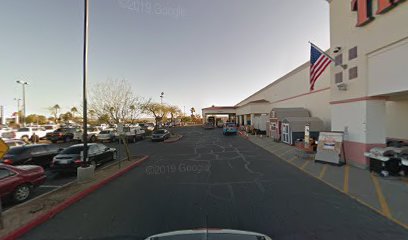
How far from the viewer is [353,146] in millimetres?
8859

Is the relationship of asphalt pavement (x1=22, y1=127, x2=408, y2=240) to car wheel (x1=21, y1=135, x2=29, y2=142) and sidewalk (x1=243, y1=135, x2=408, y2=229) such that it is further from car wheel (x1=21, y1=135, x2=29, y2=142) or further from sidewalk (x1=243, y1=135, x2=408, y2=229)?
car wheel (x1=21, y1=135, x2=29, y2=142)

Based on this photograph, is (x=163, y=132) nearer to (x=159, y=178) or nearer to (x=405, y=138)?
(x=159, y=178)

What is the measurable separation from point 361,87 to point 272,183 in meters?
6.49

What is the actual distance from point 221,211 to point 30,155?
10.7m

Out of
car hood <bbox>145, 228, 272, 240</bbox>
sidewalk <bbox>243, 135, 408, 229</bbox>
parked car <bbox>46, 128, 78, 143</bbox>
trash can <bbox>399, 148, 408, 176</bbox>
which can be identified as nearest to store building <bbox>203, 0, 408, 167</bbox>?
trash can <bbox>399, 148, 408, 176</bbox>

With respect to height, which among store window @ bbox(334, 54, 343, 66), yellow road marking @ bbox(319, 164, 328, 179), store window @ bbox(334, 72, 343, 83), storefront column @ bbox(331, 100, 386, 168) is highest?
store window @ bbox(334, 54, 343, 66)

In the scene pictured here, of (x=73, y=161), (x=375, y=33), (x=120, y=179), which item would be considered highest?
(x=375, y=33)

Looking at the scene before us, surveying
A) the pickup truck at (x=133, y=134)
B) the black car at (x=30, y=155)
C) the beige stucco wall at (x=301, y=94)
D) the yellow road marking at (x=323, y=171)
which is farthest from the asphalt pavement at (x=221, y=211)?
A: the pickup truck at (x=133, y=134)

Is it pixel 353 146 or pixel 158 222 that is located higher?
pixel 353 146

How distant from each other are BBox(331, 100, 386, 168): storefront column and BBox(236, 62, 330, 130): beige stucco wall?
723 centimetres

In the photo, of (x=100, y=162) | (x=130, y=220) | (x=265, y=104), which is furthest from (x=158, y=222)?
(x=265, y=104)

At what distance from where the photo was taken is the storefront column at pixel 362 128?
26.6 ft

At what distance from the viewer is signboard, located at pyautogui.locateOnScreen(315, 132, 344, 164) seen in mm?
9172

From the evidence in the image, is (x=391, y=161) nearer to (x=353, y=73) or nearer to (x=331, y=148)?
(x=331, y=148)
